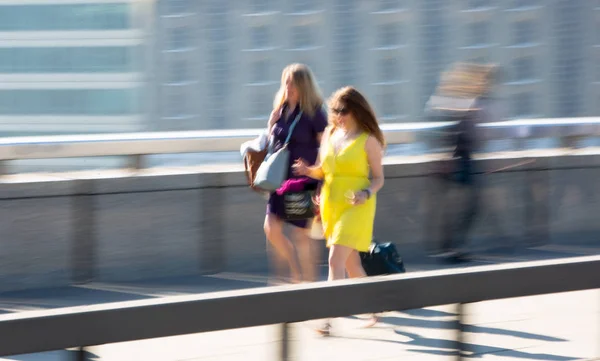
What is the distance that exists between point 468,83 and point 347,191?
276cm

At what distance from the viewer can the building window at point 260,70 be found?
86.6 meters

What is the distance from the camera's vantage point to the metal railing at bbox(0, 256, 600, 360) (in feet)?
9.25

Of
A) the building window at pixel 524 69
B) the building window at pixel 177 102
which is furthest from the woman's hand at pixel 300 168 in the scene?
the building window at pixel 524 69

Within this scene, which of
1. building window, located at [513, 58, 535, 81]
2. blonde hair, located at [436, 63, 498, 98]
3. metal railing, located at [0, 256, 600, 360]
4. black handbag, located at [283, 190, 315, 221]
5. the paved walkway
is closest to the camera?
metal railing, located at [0, 256, 600, 360]

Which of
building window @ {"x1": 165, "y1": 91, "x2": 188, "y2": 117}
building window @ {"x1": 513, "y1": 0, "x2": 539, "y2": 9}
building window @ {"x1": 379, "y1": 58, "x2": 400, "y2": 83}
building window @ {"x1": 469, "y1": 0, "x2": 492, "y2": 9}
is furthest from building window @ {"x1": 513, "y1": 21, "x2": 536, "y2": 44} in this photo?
building window @ {"x1": 165, "y1": 91, "x2": 188, "y2": 117}

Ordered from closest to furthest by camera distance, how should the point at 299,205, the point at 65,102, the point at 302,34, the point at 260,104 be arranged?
the point at 299,205
the point at 302,34
the point at 260,104
the point at 65,102

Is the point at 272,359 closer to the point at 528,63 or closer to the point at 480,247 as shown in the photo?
the point at 480,247

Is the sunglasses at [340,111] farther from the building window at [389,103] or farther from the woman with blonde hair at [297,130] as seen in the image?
the building window at [389,103]

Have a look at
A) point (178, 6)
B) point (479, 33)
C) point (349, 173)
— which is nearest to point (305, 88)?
point (349, 173)

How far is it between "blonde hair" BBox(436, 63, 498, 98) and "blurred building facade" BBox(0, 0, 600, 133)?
76.4 meters

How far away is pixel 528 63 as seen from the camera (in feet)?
294

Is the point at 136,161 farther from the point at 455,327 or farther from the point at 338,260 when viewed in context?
the point at 455,327

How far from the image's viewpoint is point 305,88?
5.98m

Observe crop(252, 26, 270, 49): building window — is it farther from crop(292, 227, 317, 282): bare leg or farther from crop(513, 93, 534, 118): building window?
crop(292, 227, 317, 282): bare leg
